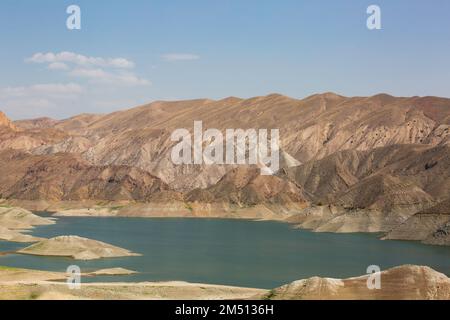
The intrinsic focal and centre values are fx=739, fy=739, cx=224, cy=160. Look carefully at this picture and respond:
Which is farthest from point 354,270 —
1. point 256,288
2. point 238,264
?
point 256,288

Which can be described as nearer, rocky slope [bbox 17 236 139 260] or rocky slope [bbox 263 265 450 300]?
rocky slope [bbox 263 265 450 300]

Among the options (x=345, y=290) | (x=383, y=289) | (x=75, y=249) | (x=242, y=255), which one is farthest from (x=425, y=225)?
(x=345, y=290)

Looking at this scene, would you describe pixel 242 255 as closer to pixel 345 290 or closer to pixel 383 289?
pixel 345 290

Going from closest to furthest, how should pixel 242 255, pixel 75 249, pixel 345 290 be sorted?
pixel 345 290 → pixel 75 249 → pixel 242 255

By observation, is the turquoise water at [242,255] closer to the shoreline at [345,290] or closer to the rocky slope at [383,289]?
the shoreline at [345,290]

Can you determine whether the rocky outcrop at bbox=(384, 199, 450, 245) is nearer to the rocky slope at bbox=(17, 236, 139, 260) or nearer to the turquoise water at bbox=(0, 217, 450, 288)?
the turquoise water at bbox=(0, 217, 450, 288)

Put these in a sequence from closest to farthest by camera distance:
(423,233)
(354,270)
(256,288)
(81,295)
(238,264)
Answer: (81,295) → (256,288) → (354,270) → (238,264) → (423,233)

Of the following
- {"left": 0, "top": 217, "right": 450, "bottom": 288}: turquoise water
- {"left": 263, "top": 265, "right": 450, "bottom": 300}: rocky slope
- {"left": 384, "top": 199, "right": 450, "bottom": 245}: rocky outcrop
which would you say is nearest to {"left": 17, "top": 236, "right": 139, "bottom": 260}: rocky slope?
{"left": 0, "top": 217, "right": 450, "bottom": 288}: turquoise water

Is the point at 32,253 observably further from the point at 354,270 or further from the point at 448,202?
the point at 448,202

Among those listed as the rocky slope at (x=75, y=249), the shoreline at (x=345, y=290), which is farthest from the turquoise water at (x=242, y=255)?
the shoreline at (x=345, y=290)
